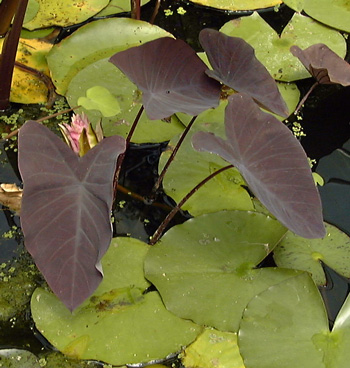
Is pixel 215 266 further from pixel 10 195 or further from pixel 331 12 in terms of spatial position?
pixel 331 12

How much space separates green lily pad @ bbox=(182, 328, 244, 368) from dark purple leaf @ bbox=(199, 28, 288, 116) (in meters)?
0.63

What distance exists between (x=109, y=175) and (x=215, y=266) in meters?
0.41

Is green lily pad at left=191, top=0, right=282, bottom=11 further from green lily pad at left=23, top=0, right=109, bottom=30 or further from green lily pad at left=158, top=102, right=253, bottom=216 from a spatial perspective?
green lily pad at left=158, top=102, right=253, bottom=216

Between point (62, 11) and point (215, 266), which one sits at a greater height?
point (62, 11)

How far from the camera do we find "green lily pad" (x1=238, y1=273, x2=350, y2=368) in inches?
52.8

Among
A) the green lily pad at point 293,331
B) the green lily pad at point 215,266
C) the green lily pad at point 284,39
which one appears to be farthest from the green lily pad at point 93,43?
the green lily pad at point 293,331

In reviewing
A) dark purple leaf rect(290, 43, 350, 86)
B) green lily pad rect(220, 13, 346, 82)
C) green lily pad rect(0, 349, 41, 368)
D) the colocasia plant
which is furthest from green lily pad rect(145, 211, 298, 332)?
green lily pad rect(220, 13, 346, 82)

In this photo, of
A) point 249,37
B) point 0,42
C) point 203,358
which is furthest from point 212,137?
point 0,42

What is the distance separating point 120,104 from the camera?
6.17ft

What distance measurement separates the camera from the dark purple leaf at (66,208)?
1.26 m

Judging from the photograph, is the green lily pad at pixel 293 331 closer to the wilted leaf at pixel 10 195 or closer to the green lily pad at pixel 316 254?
the green lily pad at pixel 316 254

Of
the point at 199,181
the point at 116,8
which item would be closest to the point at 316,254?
the point at 199,181

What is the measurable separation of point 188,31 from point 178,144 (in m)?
0.84

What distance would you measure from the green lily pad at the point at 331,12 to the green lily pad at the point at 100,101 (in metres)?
0.98
